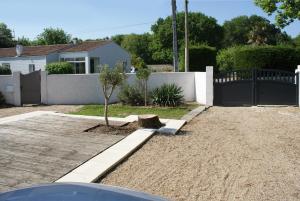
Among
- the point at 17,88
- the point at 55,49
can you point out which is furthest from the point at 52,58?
the point at 17,88

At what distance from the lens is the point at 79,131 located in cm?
1016

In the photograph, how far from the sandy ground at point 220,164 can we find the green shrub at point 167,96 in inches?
176

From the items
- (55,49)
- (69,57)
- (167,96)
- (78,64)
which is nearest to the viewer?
(167,96)

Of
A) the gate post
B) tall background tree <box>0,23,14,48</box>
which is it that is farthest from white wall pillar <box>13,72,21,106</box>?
tall background tree <box>0,23,14,48</box>

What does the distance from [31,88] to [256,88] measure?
10.2 meters

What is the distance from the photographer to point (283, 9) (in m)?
19.6

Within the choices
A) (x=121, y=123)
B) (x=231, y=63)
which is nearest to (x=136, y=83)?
(x=121, y=123)

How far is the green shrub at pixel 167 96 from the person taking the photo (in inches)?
617

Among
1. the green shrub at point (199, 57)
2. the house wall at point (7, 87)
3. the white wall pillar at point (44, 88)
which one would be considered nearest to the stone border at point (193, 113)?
the white wall pillar at point (44, 88)

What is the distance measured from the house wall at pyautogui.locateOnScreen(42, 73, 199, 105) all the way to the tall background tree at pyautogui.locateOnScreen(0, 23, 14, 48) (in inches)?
1890

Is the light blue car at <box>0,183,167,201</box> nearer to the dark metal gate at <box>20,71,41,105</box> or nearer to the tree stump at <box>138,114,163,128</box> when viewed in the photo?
the tree stump at <box>138,114,163,128</box>

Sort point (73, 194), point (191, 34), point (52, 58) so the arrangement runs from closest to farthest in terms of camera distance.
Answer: point (73, 194), point (52, 58), point (191, 34)

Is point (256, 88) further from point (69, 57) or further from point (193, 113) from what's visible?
point (69, 57)

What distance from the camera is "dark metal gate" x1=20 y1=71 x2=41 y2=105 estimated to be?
58.0 feet
